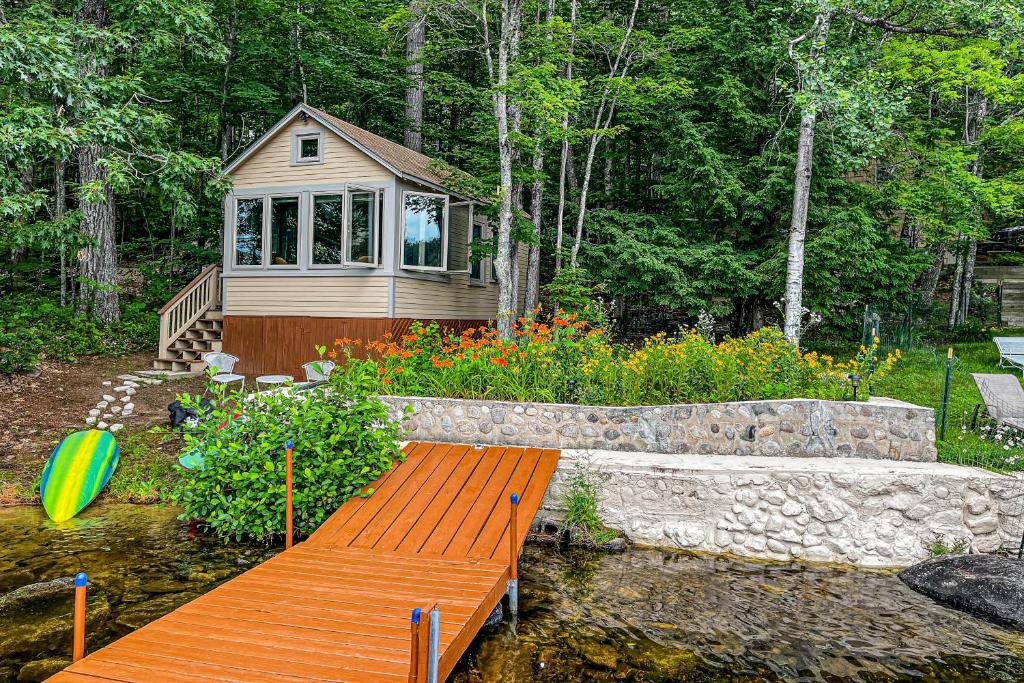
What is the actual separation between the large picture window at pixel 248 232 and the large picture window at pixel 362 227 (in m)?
2.15

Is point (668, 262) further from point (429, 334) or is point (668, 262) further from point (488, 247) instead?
point (429, 334)

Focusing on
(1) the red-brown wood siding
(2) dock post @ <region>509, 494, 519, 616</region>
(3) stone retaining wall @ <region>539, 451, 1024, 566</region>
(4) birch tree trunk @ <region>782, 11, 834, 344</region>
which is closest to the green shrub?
(1) the red-brown wood siding

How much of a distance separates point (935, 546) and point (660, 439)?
265cm

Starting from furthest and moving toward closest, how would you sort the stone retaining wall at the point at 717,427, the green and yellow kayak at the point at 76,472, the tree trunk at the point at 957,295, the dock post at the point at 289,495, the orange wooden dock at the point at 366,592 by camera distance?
the tree trunk at the point at 957,295, the green and yellow kayak at the point at 76,472, the stone retaining wall at the point at 717,427, the dock post at the point at 289,495, the orange wooden dock at the point at 366,592

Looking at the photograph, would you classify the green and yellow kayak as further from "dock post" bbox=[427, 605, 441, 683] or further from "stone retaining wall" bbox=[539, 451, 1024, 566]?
"dock post" bbox=[427, 605, 441, 683]

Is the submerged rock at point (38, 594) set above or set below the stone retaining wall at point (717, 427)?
below

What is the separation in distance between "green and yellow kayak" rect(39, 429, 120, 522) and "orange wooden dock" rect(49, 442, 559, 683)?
3.27 m

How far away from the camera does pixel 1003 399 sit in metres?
7.64

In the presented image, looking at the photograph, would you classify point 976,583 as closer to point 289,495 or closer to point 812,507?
point 812,507

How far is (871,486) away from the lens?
19.3 ft

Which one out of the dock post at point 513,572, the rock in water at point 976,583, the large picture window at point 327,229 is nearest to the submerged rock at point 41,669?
the dock post at point 513,572

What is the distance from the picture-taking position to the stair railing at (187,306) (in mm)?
12586

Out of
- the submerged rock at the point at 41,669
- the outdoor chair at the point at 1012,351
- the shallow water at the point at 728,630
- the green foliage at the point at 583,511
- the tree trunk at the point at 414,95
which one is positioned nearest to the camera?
the submerged rock at the point at 41,669

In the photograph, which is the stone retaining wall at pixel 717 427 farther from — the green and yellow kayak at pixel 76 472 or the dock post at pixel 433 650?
the dock post at pixel 433 650
